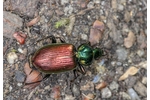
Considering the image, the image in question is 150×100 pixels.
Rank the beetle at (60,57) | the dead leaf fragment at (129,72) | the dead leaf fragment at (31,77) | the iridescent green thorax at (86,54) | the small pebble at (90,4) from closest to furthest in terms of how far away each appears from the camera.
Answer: the beetle at (60,57) → the iridescent green thorax at (86,54) → the dead leaf fragment at (31,77) → the dead leaf fragment at (129,72) → the small pebble at (90,4)

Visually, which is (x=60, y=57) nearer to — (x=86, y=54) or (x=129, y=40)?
(x=86, y=54)

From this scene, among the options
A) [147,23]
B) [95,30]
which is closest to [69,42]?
[95,30]

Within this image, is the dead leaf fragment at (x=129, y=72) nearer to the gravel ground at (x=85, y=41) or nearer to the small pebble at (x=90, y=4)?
the gravel ground at (x=85, y=41)

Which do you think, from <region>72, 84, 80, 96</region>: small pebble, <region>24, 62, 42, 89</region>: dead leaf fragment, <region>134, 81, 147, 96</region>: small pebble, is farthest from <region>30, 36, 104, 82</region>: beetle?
<region>134, 81, 147, 96</region>: small pebble

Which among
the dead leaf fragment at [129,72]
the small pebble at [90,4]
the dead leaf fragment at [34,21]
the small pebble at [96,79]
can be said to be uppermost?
the small pebble at [90,4]

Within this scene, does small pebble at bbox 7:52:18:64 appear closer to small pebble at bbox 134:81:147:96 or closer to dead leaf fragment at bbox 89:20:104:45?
Result: dead leaf fragment at bbox 89:20:104:45

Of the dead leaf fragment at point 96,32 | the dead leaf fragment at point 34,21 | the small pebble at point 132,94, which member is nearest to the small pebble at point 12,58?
the dead leaf fragment at point 34,21

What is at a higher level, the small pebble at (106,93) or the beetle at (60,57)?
the beetle at (60,57)
